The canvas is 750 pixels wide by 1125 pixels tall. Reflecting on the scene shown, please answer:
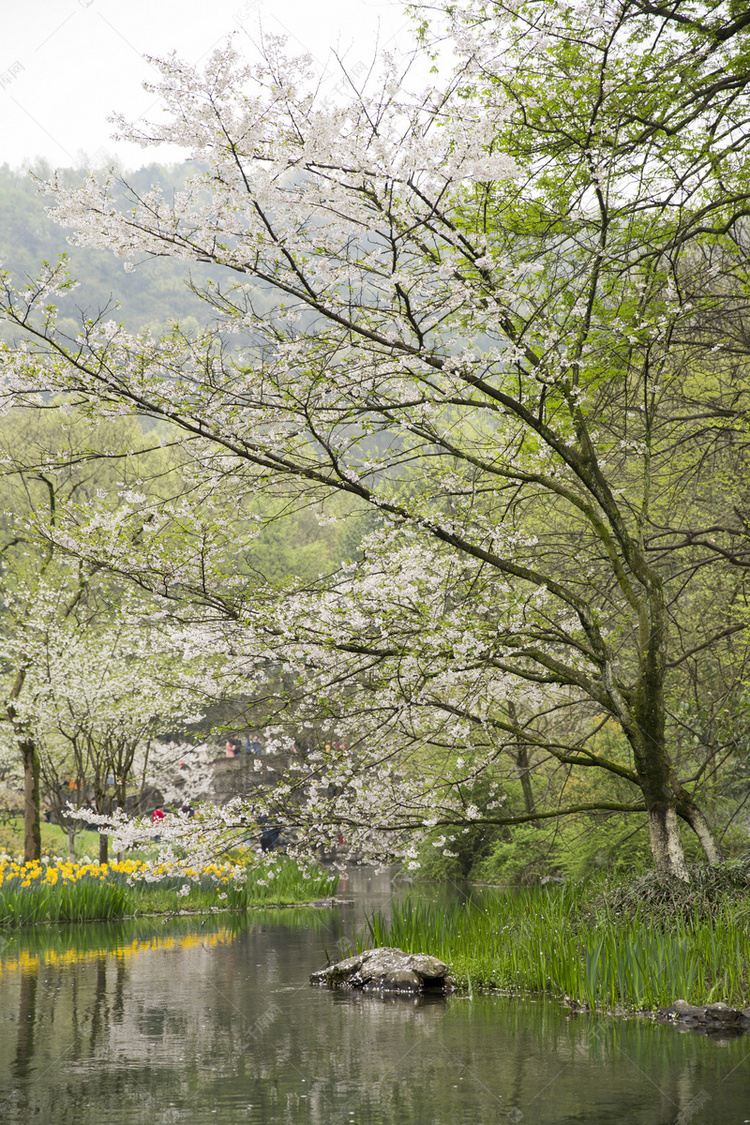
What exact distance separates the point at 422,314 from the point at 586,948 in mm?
4453

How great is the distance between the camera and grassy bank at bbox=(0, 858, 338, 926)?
38.0 feet

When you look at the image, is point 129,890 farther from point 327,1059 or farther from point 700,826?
point 327,1059

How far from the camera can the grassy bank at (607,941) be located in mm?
5402

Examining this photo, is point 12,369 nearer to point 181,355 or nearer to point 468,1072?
point 181,355

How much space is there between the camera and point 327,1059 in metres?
4.56

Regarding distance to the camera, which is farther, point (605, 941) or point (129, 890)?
point (129, 890)

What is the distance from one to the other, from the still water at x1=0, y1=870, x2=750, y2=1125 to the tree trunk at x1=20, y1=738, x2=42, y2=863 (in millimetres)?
9678

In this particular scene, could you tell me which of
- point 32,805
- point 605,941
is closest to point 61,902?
point 32,805

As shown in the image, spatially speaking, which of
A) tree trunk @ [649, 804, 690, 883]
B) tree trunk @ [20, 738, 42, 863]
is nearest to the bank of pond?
tree trunk @ [649, 804, 690, 883]

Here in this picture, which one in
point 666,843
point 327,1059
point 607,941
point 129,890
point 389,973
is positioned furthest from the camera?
point 129,890

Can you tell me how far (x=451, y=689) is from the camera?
771 cm

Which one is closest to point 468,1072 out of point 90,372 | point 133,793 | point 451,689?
point 451,689

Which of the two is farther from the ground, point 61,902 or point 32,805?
point 32,805

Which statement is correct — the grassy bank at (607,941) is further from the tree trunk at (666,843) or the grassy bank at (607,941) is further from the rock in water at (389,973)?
the rock in water at (389,973)
